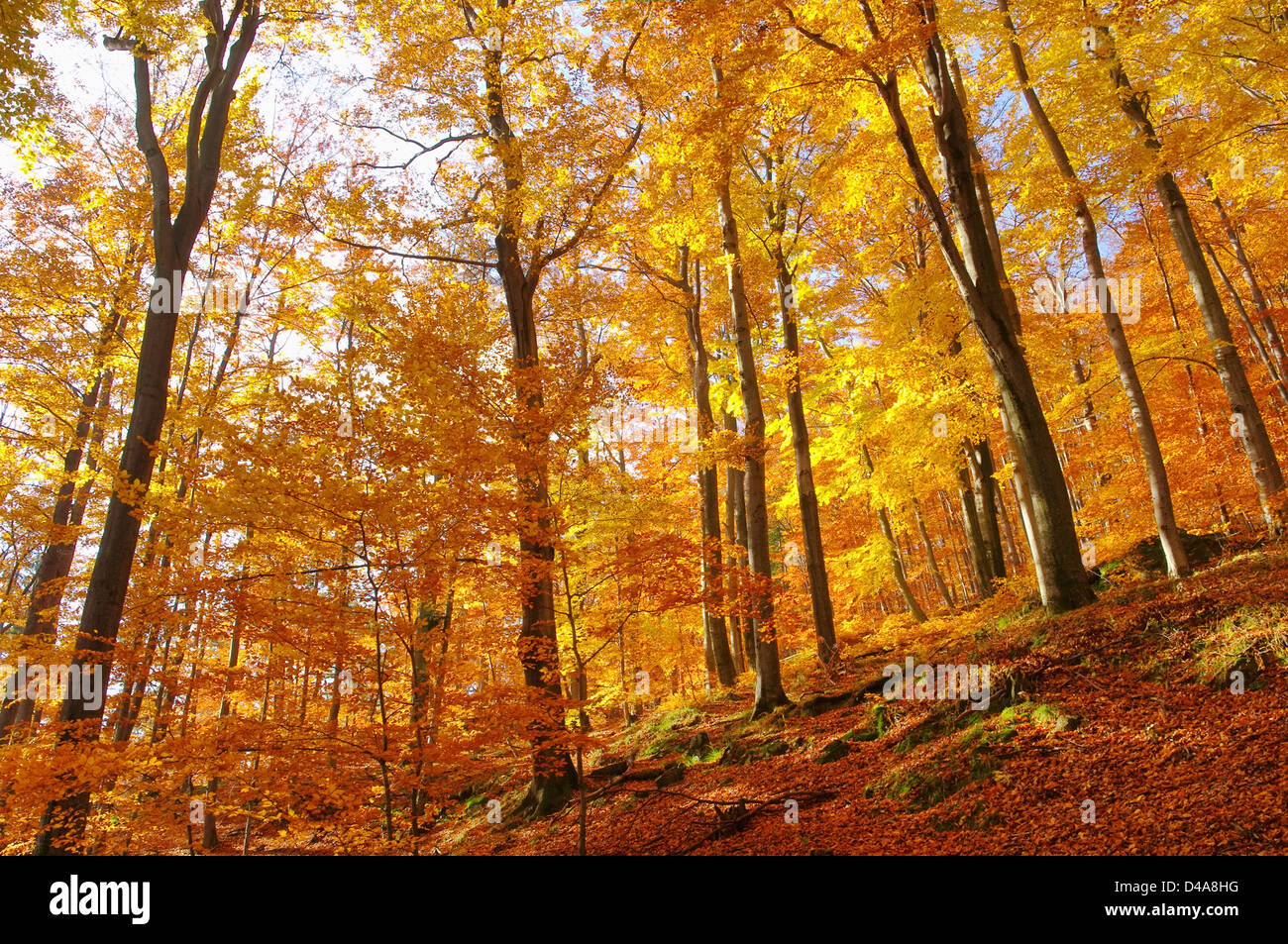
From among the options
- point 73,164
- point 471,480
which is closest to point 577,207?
point 471,480

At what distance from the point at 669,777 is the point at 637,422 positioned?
9073 millimetres

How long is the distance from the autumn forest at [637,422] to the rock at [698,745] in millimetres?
65

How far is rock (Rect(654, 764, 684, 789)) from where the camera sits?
7.79m

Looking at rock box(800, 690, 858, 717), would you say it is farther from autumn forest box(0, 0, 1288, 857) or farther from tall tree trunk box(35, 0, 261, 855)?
tall tree trunk box(35, 0, 261, 855)

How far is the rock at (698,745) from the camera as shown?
8.58 metres

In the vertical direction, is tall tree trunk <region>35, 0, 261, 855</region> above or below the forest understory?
above

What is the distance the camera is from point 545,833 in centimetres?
724

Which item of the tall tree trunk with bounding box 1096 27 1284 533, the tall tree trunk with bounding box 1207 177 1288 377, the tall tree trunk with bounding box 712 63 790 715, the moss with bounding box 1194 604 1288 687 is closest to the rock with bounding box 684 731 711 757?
the tall tree trunk with bounding box 712 63 790 715

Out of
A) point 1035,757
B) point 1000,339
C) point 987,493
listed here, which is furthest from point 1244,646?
point 987,493

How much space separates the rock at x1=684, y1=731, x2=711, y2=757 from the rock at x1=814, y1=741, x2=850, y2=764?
2269 millimetres

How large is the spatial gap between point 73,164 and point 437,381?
1113cm

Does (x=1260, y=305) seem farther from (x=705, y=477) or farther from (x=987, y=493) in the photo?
(x=705, y=477)

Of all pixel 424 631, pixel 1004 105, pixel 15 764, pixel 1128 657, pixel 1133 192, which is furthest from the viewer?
pixel 1004 105

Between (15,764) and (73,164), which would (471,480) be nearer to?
(15,764)
